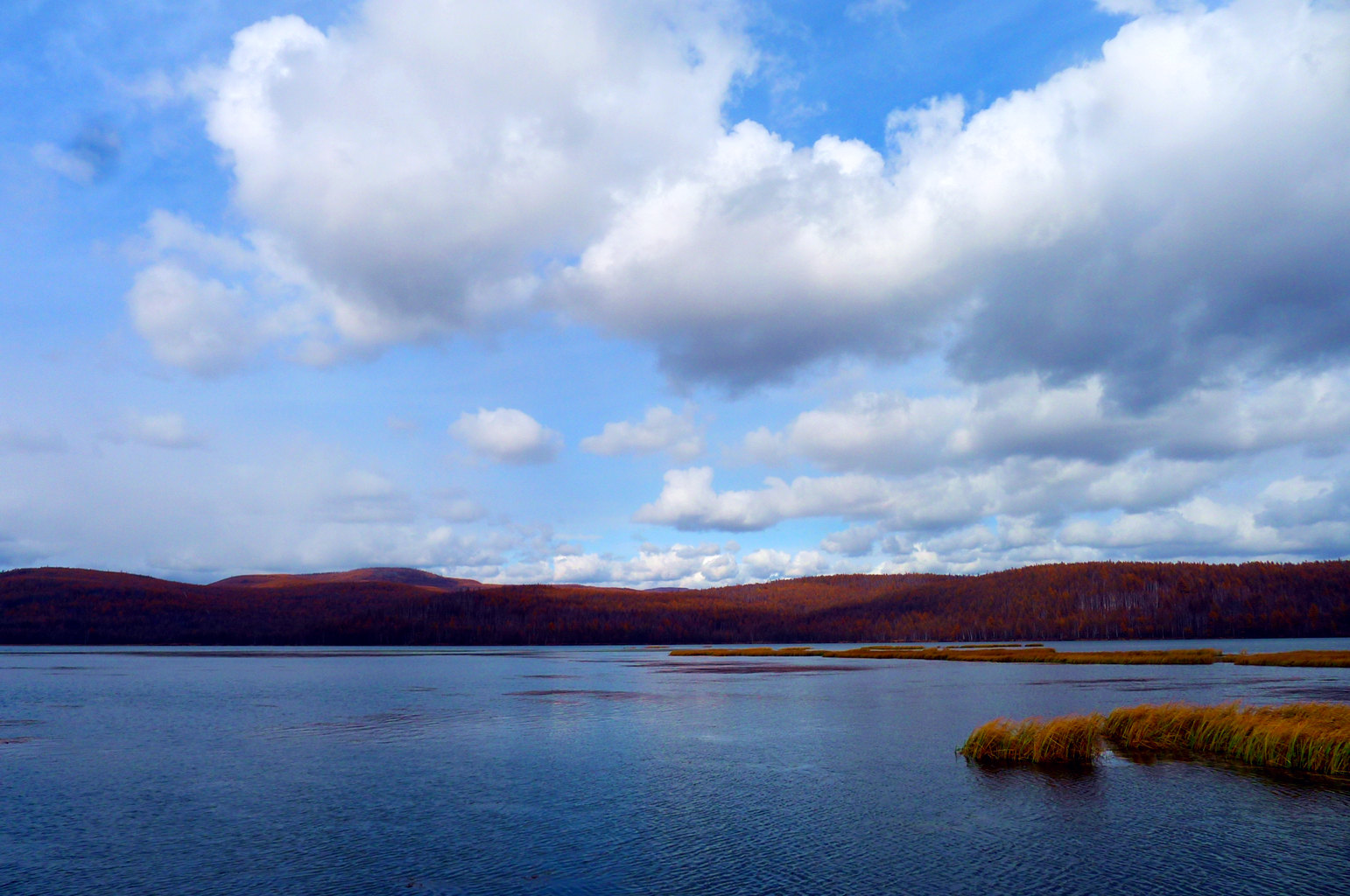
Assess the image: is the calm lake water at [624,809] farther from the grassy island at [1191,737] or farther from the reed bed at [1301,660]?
the reed bed at [1301,660]

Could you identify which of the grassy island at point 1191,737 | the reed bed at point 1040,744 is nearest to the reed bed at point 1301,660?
the grassy island at point 1191,737

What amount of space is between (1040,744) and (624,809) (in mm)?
16899

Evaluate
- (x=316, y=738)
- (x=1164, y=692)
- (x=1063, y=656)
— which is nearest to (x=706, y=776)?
(x=316, y=738)

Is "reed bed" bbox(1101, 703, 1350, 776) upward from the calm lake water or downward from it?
upward

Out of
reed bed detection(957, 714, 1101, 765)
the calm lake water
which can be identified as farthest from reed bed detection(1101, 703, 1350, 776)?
reed bed detection(957, 714, 1101, 765)

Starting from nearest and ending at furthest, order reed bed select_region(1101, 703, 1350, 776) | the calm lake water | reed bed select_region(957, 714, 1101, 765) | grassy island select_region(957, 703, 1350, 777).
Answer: the calm lake water, reed bed select_region(1101, 703, 1350, 776), grassy island select_region(957, 703, 1350, 777), reed bed select_region(957, 714, 1101, 765)

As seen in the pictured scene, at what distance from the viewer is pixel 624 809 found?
80.4 ft

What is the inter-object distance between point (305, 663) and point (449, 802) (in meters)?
113

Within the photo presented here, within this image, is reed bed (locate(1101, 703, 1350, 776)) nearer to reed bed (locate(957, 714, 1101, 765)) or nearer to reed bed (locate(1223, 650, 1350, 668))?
reed bed (locate(957, 714, 1101, 765))

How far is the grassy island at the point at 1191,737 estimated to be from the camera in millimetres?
29281

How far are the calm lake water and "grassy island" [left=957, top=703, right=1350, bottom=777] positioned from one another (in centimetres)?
155

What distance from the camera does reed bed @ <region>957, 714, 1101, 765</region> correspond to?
3141 centimetres

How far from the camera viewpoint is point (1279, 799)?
24.2 m

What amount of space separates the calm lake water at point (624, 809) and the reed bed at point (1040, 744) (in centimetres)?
101
